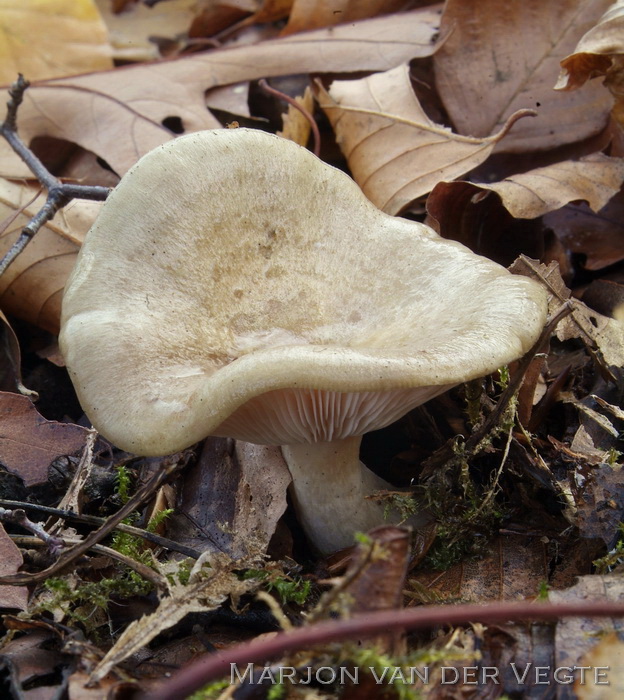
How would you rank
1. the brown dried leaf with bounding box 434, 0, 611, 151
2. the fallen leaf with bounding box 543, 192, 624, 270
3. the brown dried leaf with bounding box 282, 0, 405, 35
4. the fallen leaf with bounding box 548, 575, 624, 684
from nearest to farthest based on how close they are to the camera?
the fallen leaf with bounding box 548, 575, 624, 684 < the fallen leaf with bounding box 543, 192, 624, 270 < the brown dried leaf with bounding box 434, 0, 611, 151 < the brown dried leaf with bounding box 282, 0, 405, 35

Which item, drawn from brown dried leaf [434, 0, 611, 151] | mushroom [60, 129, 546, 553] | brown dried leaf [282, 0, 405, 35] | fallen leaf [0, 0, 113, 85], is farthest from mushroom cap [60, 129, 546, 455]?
fallen leaf [0, 0, 113, 85]

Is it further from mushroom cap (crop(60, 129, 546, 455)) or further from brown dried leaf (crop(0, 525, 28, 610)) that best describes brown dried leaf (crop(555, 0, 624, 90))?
brown dried leaf (crop(0, 525, 28, 610))

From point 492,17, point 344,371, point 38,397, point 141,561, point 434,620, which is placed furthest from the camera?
point 492,17

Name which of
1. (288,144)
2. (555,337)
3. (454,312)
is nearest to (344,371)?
(454,312)

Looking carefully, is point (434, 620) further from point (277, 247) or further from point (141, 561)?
point (277, 247)

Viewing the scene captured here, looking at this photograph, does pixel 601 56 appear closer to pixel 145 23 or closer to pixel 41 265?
pixel 41 265

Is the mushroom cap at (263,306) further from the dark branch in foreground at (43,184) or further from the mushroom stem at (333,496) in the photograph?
the dark branch in foreground at (43,184)

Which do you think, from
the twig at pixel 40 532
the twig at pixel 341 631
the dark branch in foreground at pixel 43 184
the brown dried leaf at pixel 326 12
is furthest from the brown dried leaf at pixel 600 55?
the twig at pixel 40 532
